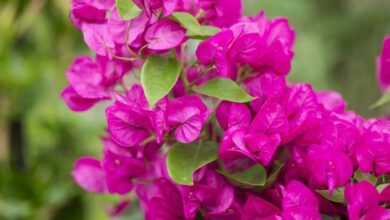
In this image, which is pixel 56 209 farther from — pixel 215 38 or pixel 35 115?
pixel 215 38

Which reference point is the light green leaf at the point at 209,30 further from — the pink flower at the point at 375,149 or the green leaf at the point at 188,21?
the pink flower at the point at 375,149

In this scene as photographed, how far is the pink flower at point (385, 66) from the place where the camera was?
54cm

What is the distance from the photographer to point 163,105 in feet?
1.52

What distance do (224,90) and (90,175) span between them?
0.16m

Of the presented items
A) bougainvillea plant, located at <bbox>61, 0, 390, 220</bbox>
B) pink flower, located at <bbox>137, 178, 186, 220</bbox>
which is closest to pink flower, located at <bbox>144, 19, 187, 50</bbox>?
bougainvillea plant, located at <bbox>61, 0, 390, 220</bbox>

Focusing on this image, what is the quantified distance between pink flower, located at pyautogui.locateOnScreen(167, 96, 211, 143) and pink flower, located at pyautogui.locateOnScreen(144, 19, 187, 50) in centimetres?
4

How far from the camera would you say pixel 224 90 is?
0.48 metres

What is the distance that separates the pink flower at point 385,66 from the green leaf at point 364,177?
116 millimetres

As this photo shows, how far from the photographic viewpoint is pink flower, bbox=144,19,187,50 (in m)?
0.46

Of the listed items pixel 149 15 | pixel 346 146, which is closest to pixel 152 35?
pixel 149 15

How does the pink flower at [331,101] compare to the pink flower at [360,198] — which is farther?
the pink flower at [331,101]

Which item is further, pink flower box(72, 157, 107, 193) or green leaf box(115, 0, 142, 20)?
pink flower box(72, 157, 107, 193)

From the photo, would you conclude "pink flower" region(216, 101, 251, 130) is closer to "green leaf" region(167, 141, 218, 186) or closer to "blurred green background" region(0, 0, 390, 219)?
"green leaf" region(167, 141, 218, 186)

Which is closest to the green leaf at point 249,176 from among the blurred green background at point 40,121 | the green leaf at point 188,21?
the green leaf at point 188,21
